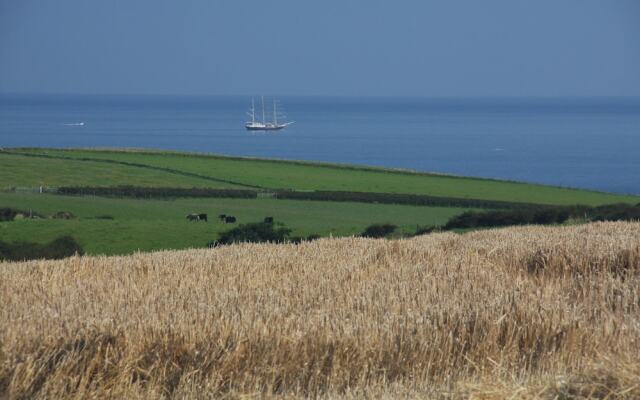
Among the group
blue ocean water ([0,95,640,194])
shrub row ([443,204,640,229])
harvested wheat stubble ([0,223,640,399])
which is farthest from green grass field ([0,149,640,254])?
blue ocean water ([0,95,640,194])

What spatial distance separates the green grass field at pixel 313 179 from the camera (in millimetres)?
51719

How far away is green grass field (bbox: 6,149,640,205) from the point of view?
51719 millimetres

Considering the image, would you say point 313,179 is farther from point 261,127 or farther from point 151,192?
point 261,127

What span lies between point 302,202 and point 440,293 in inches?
1412

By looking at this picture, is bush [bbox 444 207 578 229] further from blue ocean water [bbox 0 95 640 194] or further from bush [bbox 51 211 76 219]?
blue ocean water [bbox 0 95 640 194]

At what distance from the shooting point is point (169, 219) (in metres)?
36.6

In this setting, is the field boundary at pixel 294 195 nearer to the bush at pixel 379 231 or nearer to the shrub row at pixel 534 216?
the shrub row at pixel 534 216

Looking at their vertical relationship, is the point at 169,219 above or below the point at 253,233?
below

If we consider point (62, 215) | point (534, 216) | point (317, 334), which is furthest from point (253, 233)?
point (317, 334)

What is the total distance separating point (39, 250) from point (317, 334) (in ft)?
56.1

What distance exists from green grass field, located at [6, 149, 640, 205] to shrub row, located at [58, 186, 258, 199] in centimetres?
267

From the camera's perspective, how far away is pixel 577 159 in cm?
11438

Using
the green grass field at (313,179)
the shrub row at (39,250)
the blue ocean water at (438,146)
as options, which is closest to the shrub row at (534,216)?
the shrub row at (39,250)

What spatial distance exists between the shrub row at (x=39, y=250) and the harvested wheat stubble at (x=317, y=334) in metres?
11.0
